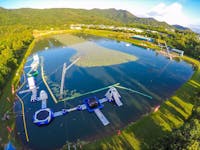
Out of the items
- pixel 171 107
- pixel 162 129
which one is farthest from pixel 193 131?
pixel 171 107

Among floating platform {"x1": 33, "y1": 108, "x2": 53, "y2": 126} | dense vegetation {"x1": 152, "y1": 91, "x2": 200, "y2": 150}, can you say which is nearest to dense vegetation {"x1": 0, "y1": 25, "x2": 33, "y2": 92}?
floating platform {"x1": 33, "y1": 108, "x2": 53, "y2": 126}

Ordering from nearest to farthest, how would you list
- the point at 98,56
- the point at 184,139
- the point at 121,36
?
the point at 184,139 → the point at 98,56 → the point at 121,36

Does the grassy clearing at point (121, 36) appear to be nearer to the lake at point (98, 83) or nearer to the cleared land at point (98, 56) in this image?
the lake at point (98, 83)

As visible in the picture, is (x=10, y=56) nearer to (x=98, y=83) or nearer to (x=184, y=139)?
(x=98, y=83)

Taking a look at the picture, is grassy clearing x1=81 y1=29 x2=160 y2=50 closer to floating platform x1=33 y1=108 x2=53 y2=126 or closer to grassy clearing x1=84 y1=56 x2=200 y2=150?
grassy clearing x1=84 y1=56 x2=200 y2=150

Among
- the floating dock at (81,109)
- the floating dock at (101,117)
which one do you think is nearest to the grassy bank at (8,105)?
the floating dock at (81,109)

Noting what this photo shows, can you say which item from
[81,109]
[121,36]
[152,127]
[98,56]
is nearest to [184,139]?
[152,127]

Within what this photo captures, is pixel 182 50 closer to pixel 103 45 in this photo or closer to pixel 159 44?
pixel 159 44

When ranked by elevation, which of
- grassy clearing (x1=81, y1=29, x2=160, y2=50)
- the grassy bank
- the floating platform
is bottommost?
the grassy bank
